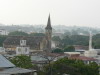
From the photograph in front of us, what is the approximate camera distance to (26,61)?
2814 centimetres

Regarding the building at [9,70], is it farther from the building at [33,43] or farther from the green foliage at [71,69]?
the building at [33,43]

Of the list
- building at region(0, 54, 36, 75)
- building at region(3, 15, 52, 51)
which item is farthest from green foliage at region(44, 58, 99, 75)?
building at region(3, 15, 52, 51)

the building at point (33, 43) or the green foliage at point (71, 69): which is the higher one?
the building at point (33, 43)

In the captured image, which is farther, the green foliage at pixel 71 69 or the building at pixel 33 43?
the building at pixel 33 43

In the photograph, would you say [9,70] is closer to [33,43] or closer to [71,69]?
[71,69]

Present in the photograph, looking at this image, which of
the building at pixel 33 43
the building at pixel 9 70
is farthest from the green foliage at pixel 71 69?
the building at pixel 33 43

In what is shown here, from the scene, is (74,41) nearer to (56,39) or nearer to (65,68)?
(56,39)

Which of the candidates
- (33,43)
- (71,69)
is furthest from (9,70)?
(33,43)

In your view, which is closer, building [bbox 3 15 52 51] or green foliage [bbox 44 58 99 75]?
green foliage [bbox 44 58 99 75]

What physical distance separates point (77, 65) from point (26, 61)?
4.00 m

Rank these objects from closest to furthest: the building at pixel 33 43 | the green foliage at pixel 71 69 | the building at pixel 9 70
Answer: the building at pixel 9 70, the green foliage at pixel 71 69, the building at pixel 33 43

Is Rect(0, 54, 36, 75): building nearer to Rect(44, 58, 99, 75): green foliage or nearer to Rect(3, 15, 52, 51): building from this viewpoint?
Rect(44, 58, 99, 75): green foliage

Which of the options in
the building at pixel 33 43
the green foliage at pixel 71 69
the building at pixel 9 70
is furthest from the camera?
the building at pixel 33 43

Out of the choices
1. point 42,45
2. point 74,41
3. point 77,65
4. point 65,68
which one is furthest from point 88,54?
point 74,41
